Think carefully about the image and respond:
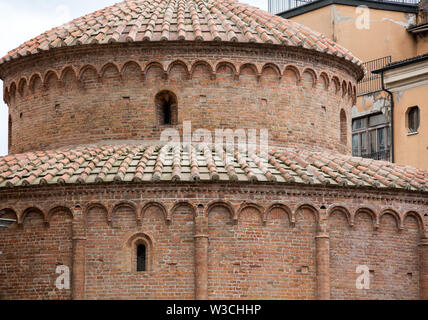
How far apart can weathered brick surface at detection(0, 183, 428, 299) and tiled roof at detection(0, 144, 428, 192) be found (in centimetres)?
26

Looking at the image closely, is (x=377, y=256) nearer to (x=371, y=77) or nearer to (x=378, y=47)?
(x=371, y=77)

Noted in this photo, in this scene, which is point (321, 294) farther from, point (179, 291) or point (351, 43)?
point (351, 43)

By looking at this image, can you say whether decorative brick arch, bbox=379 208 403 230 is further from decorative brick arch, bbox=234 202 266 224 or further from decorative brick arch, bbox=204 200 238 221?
decorative brick arch, bbox=204 200 238 221

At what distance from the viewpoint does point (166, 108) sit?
86.9 ft

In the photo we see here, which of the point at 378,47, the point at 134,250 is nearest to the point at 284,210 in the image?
the point at 134,250

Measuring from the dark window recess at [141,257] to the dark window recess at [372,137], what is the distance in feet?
68.7

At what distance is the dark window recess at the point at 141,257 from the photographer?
934 inches

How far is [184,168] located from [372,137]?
856 inches

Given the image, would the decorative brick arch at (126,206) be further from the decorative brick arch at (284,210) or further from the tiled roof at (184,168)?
the decorative brick arch at (284,210)

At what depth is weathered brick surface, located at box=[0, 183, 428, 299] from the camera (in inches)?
926

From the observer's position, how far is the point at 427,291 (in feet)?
82.5

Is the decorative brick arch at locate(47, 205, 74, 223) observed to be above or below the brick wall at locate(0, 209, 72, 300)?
above

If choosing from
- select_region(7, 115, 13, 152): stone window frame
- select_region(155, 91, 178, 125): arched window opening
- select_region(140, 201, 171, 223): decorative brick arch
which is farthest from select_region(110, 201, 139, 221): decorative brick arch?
select_region(7, 115, 13, 152): stone window frame
